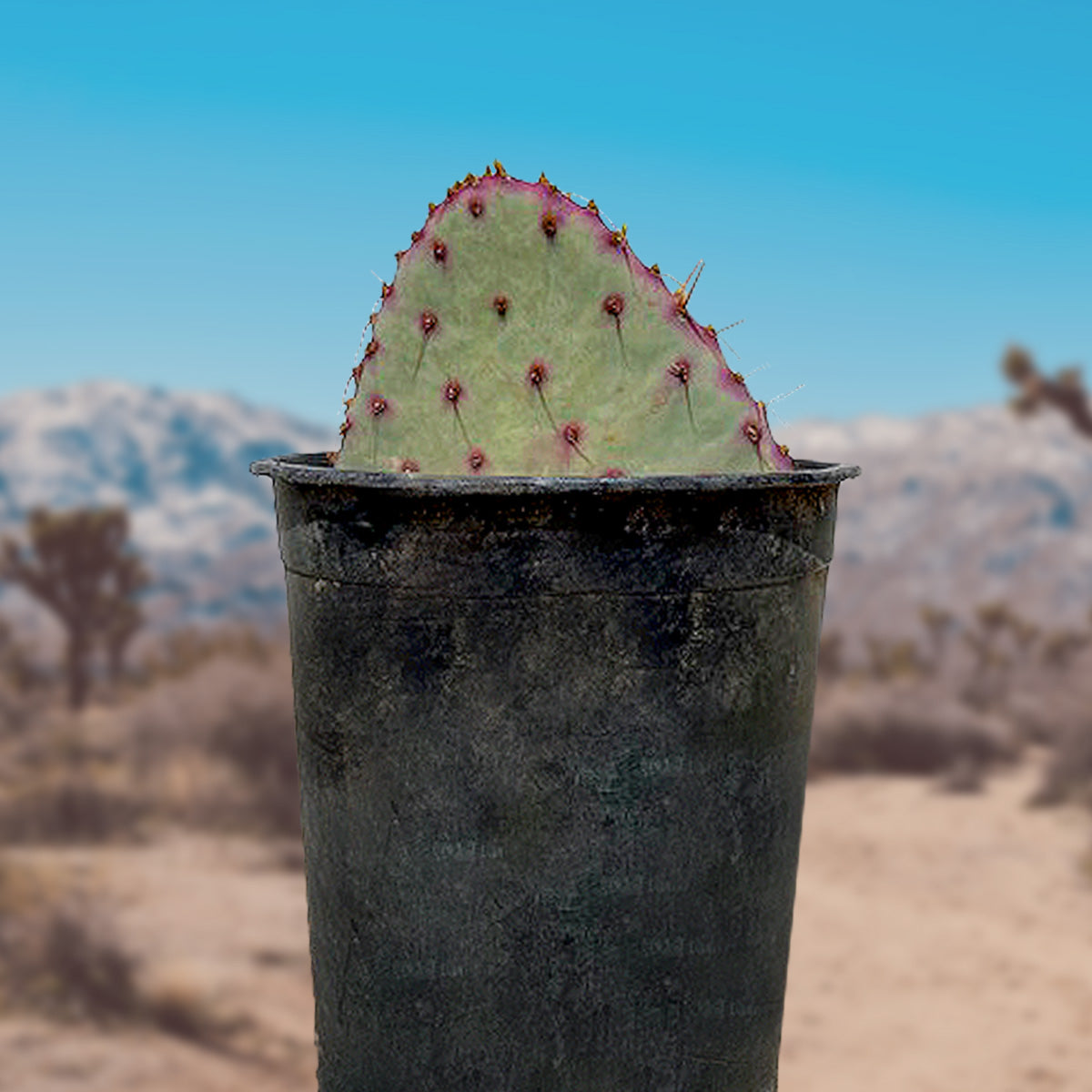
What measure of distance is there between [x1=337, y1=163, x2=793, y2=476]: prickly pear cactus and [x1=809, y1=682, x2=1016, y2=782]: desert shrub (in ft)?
27.4

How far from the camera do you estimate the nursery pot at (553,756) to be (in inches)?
71.8

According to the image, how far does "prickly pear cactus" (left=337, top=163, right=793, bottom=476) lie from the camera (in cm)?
202

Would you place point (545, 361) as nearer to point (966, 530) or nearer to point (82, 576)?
point (82, 576)

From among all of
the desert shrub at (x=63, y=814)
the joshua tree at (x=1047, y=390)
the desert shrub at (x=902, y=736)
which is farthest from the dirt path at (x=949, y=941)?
the desert shrub at (x=63, y=814)

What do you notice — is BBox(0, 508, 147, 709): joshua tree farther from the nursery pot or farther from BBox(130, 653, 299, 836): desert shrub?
the nursery pot

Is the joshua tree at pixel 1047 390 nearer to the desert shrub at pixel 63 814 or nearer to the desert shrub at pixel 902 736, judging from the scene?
the desert shrub at pixel 902 736

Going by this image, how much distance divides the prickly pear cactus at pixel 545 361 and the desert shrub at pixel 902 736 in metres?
8.35

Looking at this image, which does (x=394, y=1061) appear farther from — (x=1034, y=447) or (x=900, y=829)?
(x=1034, y=447)

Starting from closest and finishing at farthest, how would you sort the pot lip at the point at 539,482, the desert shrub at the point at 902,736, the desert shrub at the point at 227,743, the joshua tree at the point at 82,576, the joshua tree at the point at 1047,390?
1. the pot lip at the point at 539,482
2. the desert shrub at the point at 227,743
3. the joshua tree at the point at 1047,390
4. the joshua tree at the point at 82,576
5. the desert shrub at the point at 902,736

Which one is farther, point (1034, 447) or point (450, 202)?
point (1034, 447)

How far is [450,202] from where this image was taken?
215 centimetres

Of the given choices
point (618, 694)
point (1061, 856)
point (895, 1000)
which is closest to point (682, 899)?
point (618, 694)

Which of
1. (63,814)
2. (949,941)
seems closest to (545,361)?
(949,941)

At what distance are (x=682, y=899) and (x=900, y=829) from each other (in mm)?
7032
